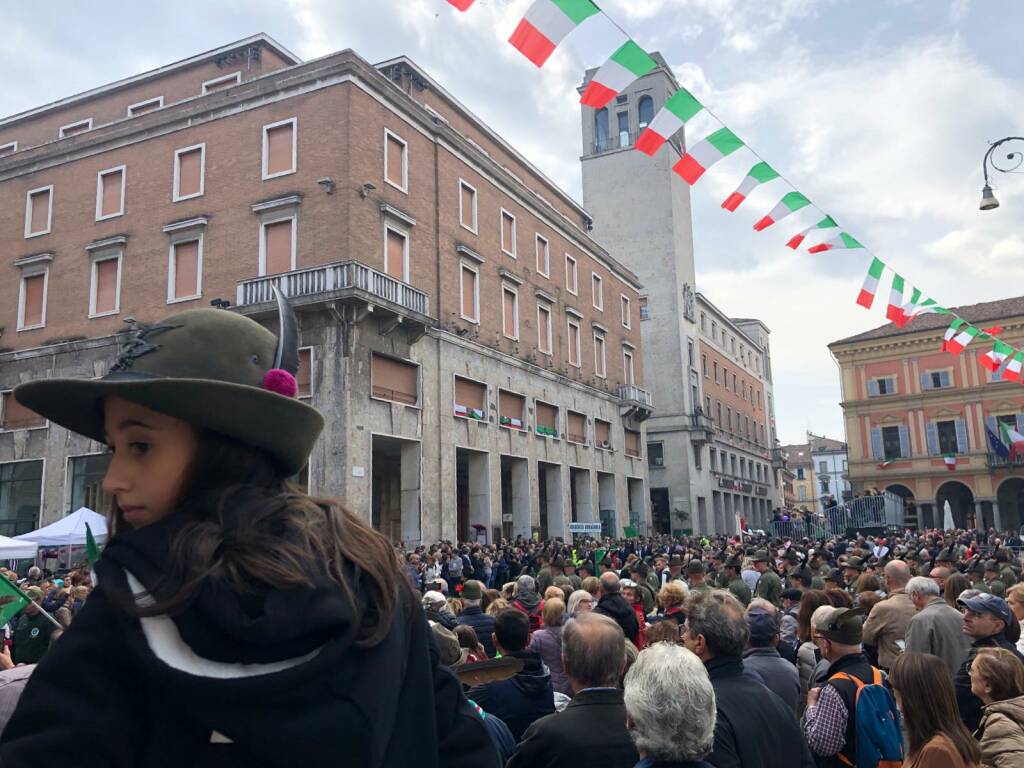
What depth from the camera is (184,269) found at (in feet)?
94.2

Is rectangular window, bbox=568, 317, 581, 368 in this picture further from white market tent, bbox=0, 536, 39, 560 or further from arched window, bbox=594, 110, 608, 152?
white market tent, bbox=0, 536, 39, 560

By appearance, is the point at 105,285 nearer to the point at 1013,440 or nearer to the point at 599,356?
the point at 599,356

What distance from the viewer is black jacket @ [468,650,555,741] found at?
4980mm

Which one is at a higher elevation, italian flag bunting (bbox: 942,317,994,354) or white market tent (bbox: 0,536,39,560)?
italian flag bunting (bbox: 942,317,994,354)

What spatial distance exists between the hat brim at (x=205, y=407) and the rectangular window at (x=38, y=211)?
35218 mm

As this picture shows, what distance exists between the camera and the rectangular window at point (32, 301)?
31391mm

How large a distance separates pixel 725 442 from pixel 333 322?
138ft

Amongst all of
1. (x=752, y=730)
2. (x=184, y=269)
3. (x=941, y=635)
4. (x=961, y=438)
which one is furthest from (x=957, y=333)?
(x=961, y=438)

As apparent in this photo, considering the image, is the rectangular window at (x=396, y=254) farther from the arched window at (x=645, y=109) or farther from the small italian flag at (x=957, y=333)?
the arched window at (x=645, y=109)

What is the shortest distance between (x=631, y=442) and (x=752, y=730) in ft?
134

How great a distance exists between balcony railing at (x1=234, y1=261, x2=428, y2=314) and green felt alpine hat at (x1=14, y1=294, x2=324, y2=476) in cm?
2327

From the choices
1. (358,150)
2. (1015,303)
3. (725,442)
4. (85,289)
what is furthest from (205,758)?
(1015,303)

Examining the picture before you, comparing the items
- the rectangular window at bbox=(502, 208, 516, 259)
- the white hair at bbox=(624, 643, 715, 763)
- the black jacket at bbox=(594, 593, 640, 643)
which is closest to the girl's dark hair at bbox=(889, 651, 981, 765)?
the white hair at bbox=(624, 643, 715, 763)

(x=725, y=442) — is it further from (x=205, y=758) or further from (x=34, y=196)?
(x=205, y=758)
